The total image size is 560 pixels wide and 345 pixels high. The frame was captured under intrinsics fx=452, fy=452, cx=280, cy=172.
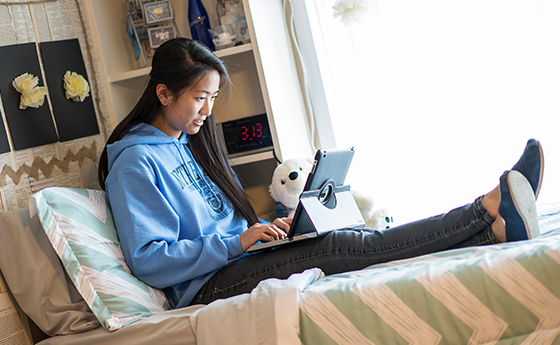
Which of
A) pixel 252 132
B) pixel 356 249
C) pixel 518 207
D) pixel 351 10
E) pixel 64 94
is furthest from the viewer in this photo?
pixel 252 132

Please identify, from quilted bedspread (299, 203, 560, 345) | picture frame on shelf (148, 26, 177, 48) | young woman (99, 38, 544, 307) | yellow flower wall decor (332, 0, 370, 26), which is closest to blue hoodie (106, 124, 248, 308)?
young woman (99, 38, 544, 307)

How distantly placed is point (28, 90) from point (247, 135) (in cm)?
76

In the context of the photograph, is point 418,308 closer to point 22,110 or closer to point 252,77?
point 22,110

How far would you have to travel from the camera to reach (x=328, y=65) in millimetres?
1865

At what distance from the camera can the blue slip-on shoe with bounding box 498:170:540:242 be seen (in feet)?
3.19

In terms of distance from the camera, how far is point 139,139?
51.6 inches

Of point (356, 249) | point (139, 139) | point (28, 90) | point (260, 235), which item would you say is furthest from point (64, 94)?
point (356, 249)

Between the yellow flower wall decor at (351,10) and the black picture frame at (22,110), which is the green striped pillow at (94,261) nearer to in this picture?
the black picture frame at (22,110)

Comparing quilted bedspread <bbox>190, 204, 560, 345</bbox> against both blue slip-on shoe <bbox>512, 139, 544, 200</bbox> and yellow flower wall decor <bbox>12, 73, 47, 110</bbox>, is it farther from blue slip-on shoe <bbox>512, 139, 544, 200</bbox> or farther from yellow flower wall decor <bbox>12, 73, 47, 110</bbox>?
yellow flower wall decor <bbox>12, 73, 47, 110</bbox>

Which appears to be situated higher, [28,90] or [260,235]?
[28,90]

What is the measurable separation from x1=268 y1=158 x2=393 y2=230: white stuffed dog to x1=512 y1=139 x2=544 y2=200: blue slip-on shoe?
663 mm

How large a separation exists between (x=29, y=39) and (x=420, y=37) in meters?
1.34

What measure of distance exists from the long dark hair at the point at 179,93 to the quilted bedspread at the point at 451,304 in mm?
740

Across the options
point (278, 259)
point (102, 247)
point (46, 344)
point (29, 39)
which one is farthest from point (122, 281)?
point (29, 39)
